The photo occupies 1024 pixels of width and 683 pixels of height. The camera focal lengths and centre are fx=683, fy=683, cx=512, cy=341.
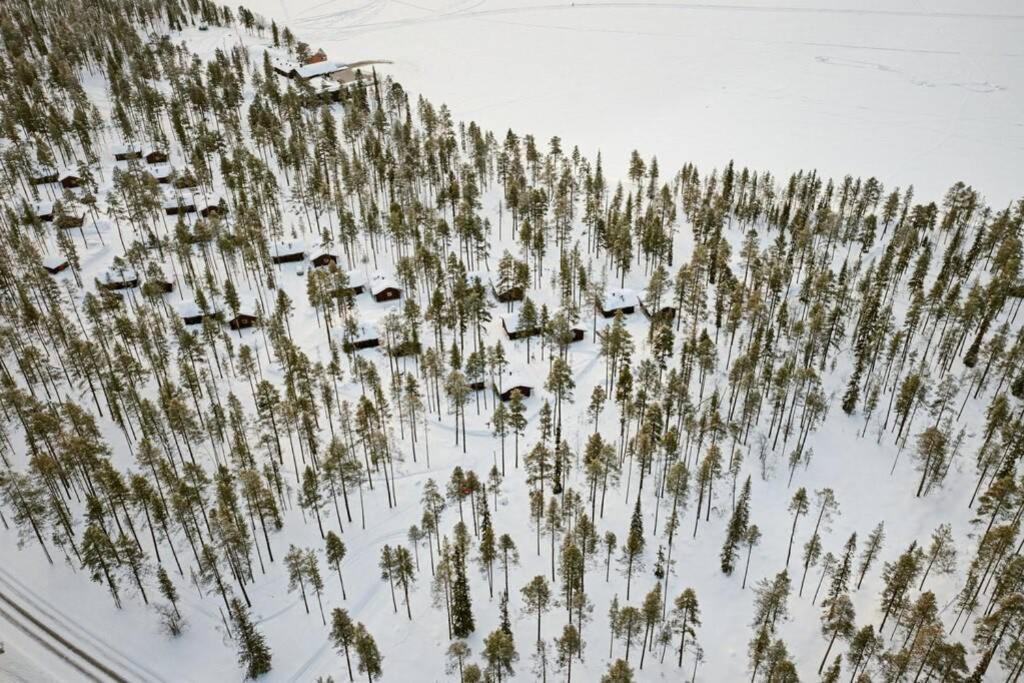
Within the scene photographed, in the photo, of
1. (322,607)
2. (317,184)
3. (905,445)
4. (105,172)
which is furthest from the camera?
(105,172)

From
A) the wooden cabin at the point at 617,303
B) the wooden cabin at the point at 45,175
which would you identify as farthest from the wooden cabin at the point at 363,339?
the wooden cabin at the point at 45,175

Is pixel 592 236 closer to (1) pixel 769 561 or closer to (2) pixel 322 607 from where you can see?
(1) pixel 769 561

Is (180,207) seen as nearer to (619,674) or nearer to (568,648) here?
(568,648)

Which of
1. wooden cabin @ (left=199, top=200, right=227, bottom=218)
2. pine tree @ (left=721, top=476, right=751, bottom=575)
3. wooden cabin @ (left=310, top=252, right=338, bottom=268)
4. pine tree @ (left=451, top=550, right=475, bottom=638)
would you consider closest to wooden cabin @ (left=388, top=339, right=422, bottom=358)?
wooden cabin @ (left=310, top=252, right=338, bottom=268)

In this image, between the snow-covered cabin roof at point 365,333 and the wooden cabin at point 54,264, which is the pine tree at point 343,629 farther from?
the wooden cabin at point 54,264

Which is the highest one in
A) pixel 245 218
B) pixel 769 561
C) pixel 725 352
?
pixel 245 218

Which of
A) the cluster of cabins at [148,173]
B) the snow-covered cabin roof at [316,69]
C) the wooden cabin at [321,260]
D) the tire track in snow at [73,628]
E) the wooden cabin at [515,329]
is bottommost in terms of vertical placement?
the tire track in snow at [73,628]

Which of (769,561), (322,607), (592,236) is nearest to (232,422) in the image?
(322,607)
